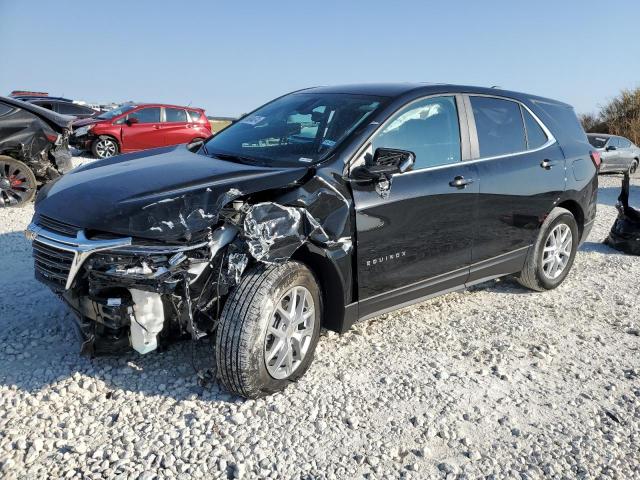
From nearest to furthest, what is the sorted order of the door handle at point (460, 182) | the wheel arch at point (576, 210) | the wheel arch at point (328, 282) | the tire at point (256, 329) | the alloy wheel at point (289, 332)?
the tire at point (256, 329) < the alloy wheel at point (289, 332) < the wheel arch at point (328, 282) < the door handle at point (460, 182) < the wheel arch at point (576, 210)

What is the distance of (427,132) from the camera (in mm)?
3977

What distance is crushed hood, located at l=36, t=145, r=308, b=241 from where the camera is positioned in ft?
9.34

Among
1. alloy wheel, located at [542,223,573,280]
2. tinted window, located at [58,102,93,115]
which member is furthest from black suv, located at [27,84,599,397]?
tinted window, located at [58,102,93,115]

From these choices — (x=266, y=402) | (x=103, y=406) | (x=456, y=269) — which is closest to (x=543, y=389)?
(x=456, y=269)

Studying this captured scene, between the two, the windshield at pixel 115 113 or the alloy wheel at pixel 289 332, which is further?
the windshield at pixel 115 113

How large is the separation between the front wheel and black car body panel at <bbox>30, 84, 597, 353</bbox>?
37.7ft

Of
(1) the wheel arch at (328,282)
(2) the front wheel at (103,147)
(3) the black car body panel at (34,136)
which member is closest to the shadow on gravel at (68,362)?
(1) the wheel arch at (328,282)

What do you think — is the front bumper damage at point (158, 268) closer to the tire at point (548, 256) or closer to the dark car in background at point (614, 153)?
the tire at point (548, 256)

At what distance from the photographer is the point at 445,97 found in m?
4.19

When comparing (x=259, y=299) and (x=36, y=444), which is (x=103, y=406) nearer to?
(x=36, y=444)

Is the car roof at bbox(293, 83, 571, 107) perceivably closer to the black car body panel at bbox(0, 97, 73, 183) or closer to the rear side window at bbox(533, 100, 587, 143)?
the rear side window at bbox(533, 100, 587, 143)

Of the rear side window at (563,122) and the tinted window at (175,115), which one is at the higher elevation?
the tinted window at (175,115)

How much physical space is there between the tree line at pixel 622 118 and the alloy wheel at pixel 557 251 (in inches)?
1000

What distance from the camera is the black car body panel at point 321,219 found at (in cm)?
287
